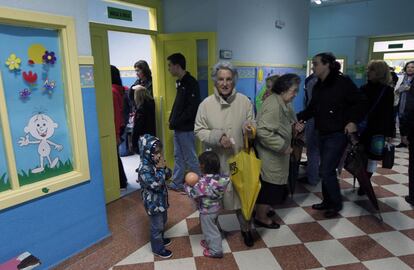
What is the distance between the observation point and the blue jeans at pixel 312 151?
3.35 m

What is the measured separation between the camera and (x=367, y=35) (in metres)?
7.53

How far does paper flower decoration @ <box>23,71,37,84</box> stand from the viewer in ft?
5.77

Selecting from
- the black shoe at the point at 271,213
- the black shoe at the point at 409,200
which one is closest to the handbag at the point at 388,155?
the black shoe at the point at 409,200

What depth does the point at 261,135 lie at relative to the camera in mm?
2146

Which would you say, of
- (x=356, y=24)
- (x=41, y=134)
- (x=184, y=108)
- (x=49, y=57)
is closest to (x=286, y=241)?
(x=184, y=108)

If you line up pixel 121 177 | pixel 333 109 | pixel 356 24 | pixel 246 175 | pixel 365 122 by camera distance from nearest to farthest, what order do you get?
pixel 246 175 → pixel 333 109 → pixel 365 122 → pixel 121 177 → pixel 356 24

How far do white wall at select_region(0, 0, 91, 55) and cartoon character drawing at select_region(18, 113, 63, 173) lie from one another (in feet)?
1.73

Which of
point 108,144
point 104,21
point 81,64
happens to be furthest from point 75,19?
point 108,144

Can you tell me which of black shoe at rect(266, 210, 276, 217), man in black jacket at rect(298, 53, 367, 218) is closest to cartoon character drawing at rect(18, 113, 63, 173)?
black shoe at rect(266, 210, 276, 217)

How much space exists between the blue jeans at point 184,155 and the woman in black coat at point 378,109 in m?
1.77

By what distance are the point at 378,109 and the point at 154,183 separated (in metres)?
2.22

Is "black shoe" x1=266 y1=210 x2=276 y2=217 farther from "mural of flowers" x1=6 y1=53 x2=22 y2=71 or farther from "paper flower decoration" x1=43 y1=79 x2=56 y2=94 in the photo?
"mural of flowers" x1=6 y1=53 x2=22 y2=71

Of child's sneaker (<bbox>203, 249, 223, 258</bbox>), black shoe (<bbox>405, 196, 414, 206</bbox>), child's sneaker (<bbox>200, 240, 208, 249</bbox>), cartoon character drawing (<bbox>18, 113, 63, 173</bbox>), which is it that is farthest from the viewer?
black shoe (<bbox>405, 196, 414, 206</bbox>)

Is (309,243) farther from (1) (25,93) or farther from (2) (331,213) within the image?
(1) (25,93)
